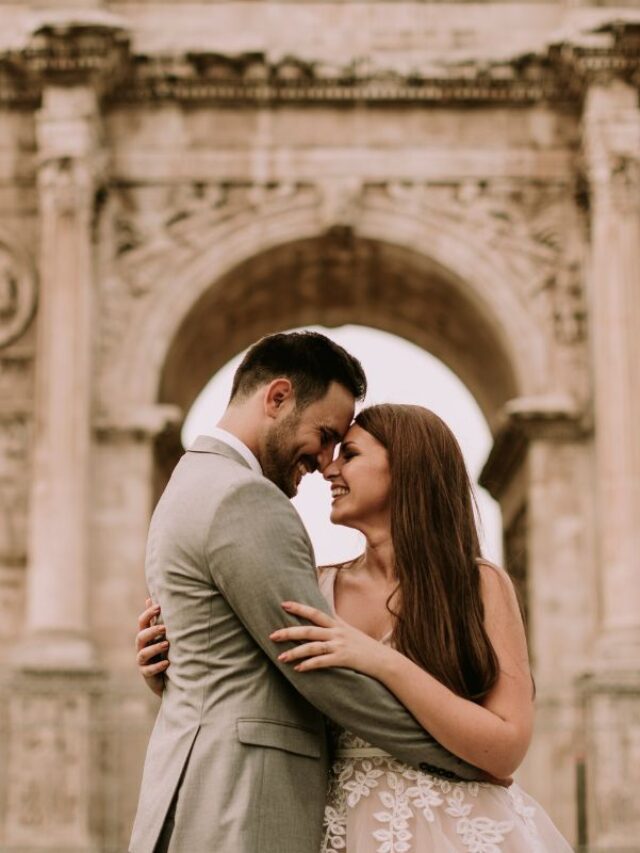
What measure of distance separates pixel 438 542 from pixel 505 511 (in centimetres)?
1364

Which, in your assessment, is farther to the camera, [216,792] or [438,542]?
[438,542]

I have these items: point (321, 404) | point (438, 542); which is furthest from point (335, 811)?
point (321, 404)

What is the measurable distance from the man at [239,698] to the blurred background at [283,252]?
10.8 meters

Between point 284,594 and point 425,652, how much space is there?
426 millimetres

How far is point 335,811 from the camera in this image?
12.0ft

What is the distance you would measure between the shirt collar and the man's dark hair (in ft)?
0.38

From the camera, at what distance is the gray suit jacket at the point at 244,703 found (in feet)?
11.2

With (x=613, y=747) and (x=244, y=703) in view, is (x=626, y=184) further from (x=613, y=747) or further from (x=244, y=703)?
(x=244, y=703)

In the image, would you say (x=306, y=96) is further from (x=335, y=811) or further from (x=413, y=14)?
(x=335, y=811)

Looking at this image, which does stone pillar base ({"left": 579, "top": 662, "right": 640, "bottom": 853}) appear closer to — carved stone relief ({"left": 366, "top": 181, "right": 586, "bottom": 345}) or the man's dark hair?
carved stone relief ({"left": 366, "top": 181, "right": 586, "bottom": 345})

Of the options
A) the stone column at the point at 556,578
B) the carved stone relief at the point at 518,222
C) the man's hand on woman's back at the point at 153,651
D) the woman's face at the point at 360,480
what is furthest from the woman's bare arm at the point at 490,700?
the carved stone relief at the point at 518,222

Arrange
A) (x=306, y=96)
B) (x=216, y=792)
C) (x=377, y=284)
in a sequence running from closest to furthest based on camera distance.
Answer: (x=216, y=792) < (x=306, y=96) < (x=377, y=284)

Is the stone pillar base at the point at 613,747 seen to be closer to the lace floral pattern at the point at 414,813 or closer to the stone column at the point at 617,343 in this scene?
the stone column at the point at 617,343

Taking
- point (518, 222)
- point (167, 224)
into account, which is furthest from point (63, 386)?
point (518, 222)
